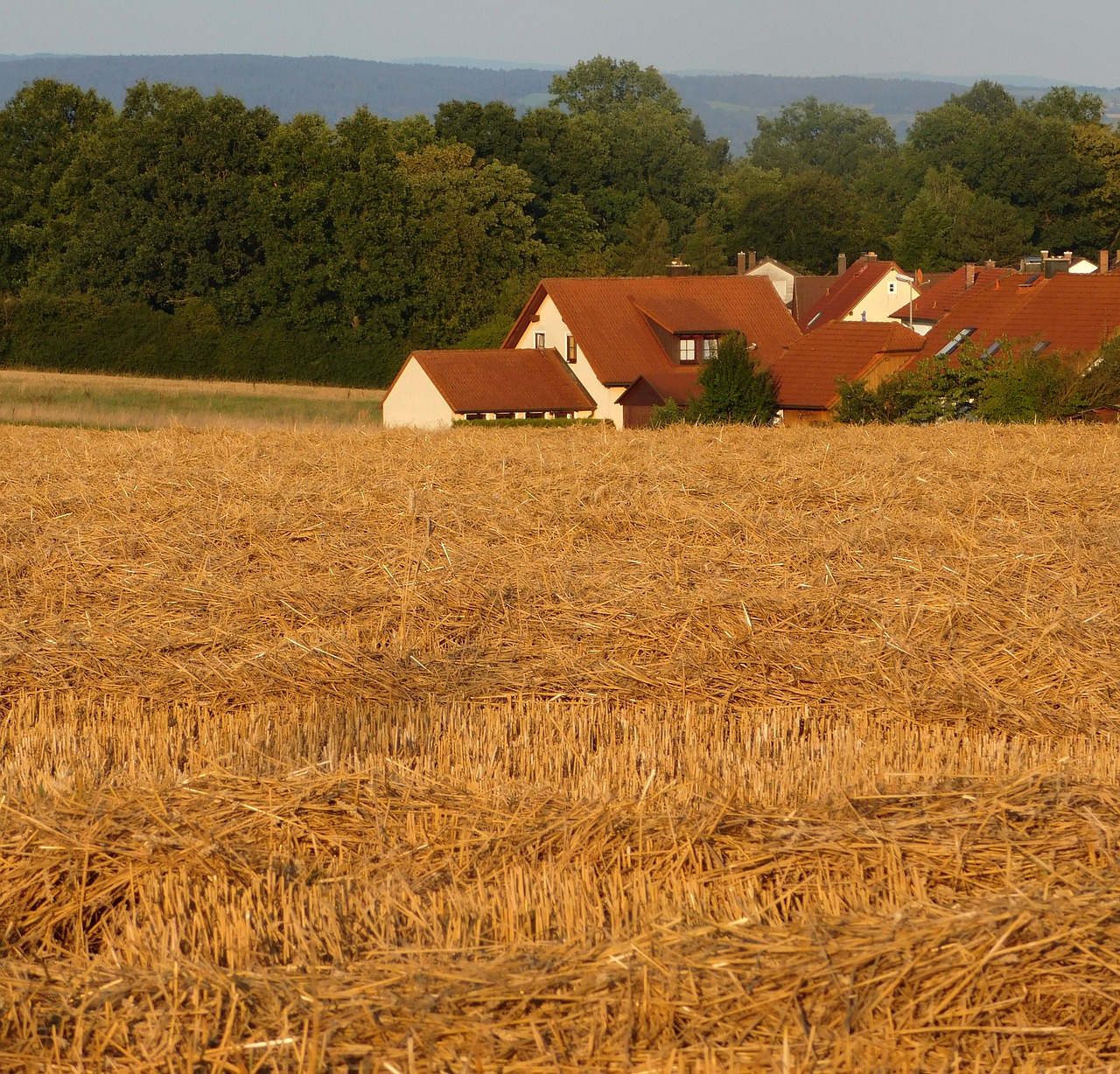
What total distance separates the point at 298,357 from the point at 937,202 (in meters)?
47.7

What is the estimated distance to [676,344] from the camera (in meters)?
47.4

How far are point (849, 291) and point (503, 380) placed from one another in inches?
973

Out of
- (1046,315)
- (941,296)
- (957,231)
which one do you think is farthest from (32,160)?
(957,231)

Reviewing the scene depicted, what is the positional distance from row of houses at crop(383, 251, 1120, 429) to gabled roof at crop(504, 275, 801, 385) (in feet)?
0.15

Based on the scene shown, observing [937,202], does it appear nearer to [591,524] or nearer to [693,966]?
[591,524]

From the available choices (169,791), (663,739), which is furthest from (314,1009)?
(663,739)

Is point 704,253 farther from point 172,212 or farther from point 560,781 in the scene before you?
point 560,781

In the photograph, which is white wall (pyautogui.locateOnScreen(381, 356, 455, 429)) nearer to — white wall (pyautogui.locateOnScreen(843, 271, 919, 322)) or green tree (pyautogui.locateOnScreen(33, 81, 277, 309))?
green tree (pyautogui.locateOnScreen(33, 81, 277, 309))

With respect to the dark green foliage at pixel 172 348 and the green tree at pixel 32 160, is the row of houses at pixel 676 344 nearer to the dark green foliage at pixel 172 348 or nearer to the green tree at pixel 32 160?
the dark green foliage at pixel 172 348

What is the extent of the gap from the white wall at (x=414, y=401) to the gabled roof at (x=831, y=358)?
999 cm

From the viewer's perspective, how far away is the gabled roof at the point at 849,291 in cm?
6312

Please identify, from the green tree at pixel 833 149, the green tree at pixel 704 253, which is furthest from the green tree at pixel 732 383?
the green tree at pixel 833 149

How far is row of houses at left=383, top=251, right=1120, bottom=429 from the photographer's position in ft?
124

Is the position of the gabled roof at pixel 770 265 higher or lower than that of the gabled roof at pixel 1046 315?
higher
